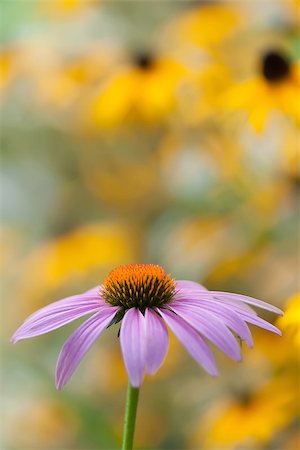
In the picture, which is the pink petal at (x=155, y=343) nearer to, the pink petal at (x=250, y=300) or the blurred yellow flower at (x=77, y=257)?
the pink petal at (x=250, y=300)

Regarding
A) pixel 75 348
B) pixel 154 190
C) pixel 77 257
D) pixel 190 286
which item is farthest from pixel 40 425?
pixel 75 348

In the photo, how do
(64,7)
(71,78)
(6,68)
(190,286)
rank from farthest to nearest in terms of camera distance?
(64,7) → (6,68) → (71,78) → (190,286)

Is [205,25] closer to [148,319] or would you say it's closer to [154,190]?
[154,190]

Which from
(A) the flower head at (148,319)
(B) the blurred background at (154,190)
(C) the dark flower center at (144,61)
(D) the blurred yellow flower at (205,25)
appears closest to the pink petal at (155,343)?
(A) the flower head at (148,319)

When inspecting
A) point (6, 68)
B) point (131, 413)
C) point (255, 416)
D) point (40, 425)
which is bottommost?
point (131, 413)

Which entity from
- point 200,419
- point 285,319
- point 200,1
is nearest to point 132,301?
point 285,319

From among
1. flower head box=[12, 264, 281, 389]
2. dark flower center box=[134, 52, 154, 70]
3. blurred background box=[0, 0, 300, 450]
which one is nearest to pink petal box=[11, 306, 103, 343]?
flower head box=[12, 264, 281, 389]
